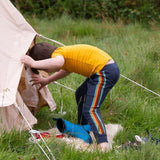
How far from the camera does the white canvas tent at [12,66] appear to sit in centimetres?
210

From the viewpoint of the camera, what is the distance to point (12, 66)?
2225mm

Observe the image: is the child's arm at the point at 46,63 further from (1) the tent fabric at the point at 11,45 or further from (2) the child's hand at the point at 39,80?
(2) the child's hand at the point at 39,80

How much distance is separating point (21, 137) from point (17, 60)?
59 cm

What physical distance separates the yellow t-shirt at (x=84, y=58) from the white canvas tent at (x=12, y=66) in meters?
0.30

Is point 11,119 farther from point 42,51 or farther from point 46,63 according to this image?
point 42,51

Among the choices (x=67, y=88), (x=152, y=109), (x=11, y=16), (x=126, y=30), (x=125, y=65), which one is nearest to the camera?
(x=11, y=16)

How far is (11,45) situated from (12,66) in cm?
23

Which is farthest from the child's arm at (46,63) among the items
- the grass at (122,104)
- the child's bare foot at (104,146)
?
the child's bare foot at (104,146)

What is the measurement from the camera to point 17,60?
2.27 m

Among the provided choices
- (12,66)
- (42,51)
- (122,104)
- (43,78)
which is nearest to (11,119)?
(12,66)

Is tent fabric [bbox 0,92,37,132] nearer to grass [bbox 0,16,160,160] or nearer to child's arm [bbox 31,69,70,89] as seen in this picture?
grass [bbox 0,16,160,160]

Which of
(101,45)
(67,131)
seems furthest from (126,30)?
(67,131)

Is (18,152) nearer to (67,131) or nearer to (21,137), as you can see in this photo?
(21,137)

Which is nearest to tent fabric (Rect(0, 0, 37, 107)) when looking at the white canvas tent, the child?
the white canvas tent
